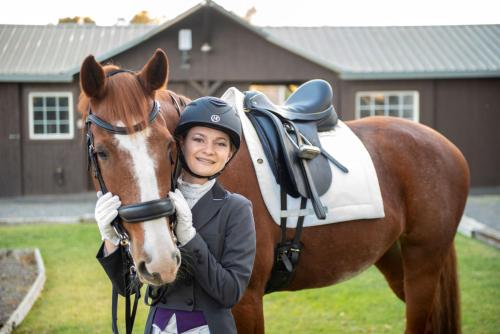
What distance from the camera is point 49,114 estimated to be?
1419 centimetres

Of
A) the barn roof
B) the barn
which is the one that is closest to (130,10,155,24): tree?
the barn roof

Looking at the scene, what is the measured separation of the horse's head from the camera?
6.22 ft

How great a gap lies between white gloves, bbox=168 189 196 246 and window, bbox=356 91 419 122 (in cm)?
1292

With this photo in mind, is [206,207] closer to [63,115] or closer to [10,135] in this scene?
[63,115]

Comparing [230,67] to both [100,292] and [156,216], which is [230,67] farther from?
[156,216]

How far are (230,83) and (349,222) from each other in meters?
11.3

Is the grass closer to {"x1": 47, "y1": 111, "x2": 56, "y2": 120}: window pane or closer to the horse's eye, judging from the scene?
the horse's eye

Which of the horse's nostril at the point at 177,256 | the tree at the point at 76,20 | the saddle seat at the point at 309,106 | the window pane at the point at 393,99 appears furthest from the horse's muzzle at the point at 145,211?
the tree at the point at 76,20

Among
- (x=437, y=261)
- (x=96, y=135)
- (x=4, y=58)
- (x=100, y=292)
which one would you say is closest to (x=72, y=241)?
(x=100, y=292)

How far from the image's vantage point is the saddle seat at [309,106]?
3158mm

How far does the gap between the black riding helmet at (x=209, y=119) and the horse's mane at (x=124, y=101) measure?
0.18 metres

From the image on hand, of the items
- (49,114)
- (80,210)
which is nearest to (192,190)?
(80,210)

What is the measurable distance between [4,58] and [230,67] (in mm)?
5879

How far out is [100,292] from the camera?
6113 mm
